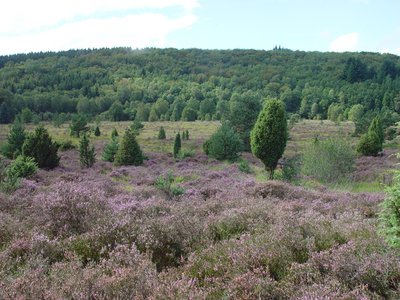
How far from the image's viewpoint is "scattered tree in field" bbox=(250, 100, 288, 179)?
27.0 meters

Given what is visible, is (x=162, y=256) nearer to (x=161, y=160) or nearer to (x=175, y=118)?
(x=161, y=160)

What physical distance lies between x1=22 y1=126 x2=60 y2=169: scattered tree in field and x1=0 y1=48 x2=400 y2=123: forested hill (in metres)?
55.3

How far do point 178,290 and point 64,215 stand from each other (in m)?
4.58

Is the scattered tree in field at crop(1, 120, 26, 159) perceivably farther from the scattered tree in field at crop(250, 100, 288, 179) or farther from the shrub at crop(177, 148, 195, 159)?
the scattered tree in field at crop(250, 100, 288, 179)

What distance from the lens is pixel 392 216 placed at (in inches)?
207

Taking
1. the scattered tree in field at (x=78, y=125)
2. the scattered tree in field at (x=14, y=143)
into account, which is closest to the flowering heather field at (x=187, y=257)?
the scattered tree in field at (x=14, y=143)

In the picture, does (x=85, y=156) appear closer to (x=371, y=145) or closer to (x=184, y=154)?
(x=184, y=154)

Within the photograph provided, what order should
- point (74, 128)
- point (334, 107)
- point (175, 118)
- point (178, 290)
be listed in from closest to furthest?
point (178, 290)
point (74, 128)
point (334, 107)
point (175, 118)

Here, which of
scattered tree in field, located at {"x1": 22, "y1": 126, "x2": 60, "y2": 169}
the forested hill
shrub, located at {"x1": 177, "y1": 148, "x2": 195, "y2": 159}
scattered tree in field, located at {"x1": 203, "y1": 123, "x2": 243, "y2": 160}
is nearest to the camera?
scattered tree in field, located at {"x1": 22, "y1": 126, "x2": 60, "y2": 169}

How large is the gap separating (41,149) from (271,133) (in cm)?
1657

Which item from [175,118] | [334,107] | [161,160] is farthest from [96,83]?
[161,160]

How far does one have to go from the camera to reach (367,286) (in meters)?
4.06

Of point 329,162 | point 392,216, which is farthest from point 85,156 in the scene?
point 392,216

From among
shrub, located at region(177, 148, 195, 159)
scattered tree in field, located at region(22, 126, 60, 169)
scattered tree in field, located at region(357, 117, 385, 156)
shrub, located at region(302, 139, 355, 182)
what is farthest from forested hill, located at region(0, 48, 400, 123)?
scattered tree in field, located at region(22, 126, 60, 169)
